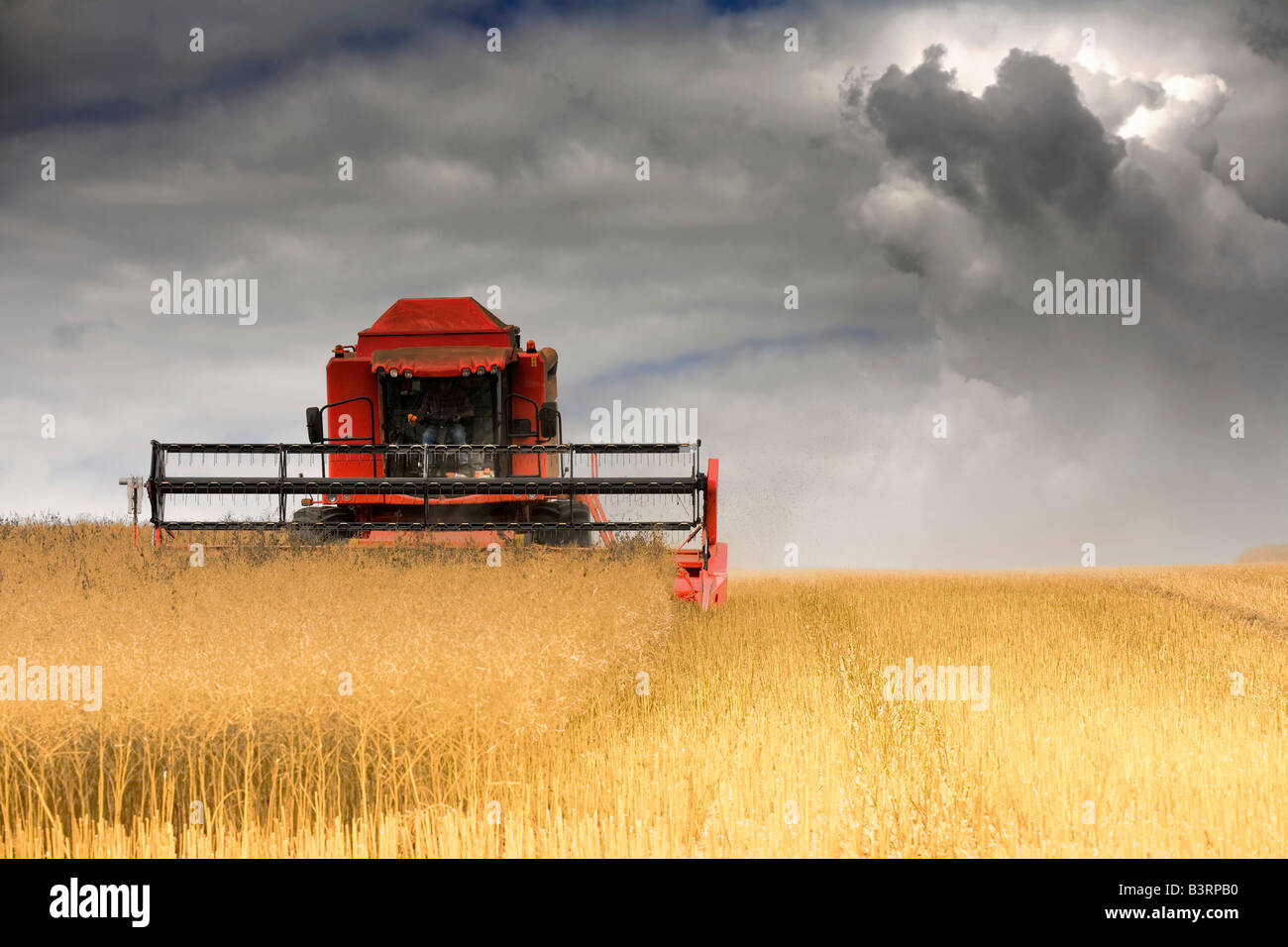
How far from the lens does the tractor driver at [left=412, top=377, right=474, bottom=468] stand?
12.3 meters

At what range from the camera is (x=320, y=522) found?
9.95 metres

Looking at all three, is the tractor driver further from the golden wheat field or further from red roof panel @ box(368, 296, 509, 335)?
the golden wheat field

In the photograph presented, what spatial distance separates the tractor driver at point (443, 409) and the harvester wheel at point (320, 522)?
1464 mm

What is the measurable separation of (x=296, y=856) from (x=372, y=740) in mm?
731

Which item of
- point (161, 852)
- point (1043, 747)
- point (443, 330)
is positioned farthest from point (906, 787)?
point (443, 330)

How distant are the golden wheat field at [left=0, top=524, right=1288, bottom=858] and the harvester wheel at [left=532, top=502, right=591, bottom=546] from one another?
212cm

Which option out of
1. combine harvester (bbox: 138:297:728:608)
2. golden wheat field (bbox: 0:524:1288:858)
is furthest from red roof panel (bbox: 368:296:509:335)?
golden wheat field (bbox: 0:524:1288:858)

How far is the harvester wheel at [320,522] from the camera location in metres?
9.64

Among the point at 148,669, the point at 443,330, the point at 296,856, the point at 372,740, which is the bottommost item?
the point at 296,856

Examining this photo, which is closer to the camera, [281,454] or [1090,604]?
[281,454]

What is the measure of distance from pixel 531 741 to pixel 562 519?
19.7 ft

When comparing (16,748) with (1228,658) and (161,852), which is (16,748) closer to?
(161,852)
